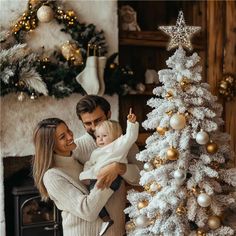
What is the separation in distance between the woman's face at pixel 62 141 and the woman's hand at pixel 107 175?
→ 21cm

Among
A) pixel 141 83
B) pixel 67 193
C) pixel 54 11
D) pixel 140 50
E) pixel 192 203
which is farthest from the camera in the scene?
pixel 140 50

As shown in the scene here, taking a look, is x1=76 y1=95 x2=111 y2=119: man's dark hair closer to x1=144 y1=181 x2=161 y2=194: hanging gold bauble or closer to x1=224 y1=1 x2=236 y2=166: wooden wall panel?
x1=144 y1=181 x2=161 y2=194: hanging gold bauble

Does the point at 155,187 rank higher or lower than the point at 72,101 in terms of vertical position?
lower

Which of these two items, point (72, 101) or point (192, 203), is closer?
point (192, 203)

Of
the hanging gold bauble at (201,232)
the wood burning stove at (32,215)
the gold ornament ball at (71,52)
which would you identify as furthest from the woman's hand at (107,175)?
the gold ornament ball at (71,52)

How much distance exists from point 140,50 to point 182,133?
1967 mm

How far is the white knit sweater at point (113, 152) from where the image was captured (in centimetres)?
212

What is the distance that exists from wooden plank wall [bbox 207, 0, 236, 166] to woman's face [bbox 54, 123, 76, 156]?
1.75m

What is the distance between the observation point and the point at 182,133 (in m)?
2.03

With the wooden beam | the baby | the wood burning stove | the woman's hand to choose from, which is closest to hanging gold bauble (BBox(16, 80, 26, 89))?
the wood burning stove

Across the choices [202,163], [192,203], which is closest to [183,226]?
[192,203]

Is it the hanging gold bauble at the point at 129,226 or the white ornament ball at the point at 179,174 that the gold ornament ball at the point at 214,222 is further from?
the hanging gold bauble at the point at 129,226

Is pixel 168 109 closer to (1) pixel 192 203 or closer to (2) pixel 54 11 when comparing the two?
(1) pixel 192 203

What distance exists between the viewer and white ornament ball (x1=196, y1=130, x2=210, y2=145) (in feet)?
6.49
